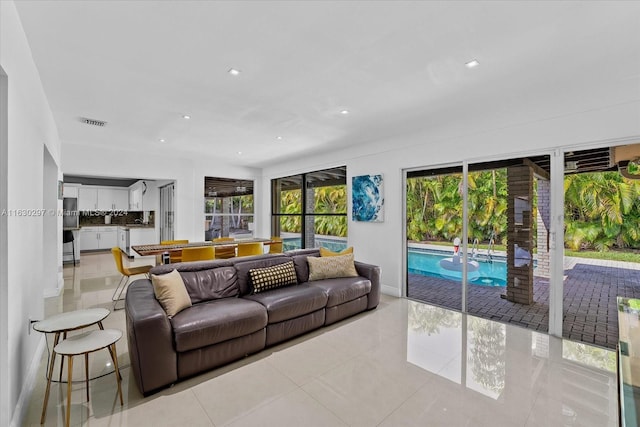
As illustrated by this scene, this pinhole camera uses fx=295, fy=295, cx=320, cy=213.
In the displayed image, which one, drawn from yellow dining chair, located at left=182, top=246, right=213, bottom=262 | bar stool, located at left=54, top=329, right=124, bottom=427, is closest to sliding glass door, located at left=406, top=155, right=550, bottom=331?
yellow dining chair, located at left=182, top=246, right=213, bottom=262

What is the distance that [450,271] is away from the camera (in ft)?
15.8

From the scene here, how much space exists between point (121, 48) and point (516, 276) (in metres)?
4.88

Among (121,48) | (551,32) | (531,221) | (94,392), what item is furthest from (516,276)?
(121,48)

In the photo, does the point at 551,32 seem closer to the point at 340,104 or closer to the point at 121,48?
the point at 340,104

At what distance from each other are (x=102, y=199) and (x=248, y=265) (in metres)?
8.71

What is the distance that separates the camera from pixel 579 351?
298cm

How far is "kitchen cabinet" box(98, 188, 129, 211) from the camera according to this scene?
963cm

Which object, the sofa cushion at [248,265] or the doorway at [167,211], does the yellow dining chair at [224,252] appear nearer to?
the sofa cushion at [248,265]

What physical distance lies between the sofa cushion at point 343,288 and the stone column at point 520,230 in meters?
1.90

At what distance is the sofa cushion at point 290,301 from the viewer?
306cm

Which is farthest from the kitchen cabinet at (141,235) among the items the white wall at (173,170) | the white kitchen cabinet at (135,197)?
the white wall at (173,170)

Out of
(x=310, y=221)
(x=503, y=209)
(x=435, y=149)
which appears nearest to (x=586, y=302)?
(x=503, y=209)

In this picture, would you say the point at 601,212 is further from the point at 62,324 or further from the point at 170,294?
the point at 62,324

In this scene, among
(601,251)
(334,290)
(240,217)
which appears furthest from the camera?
(240,217)
